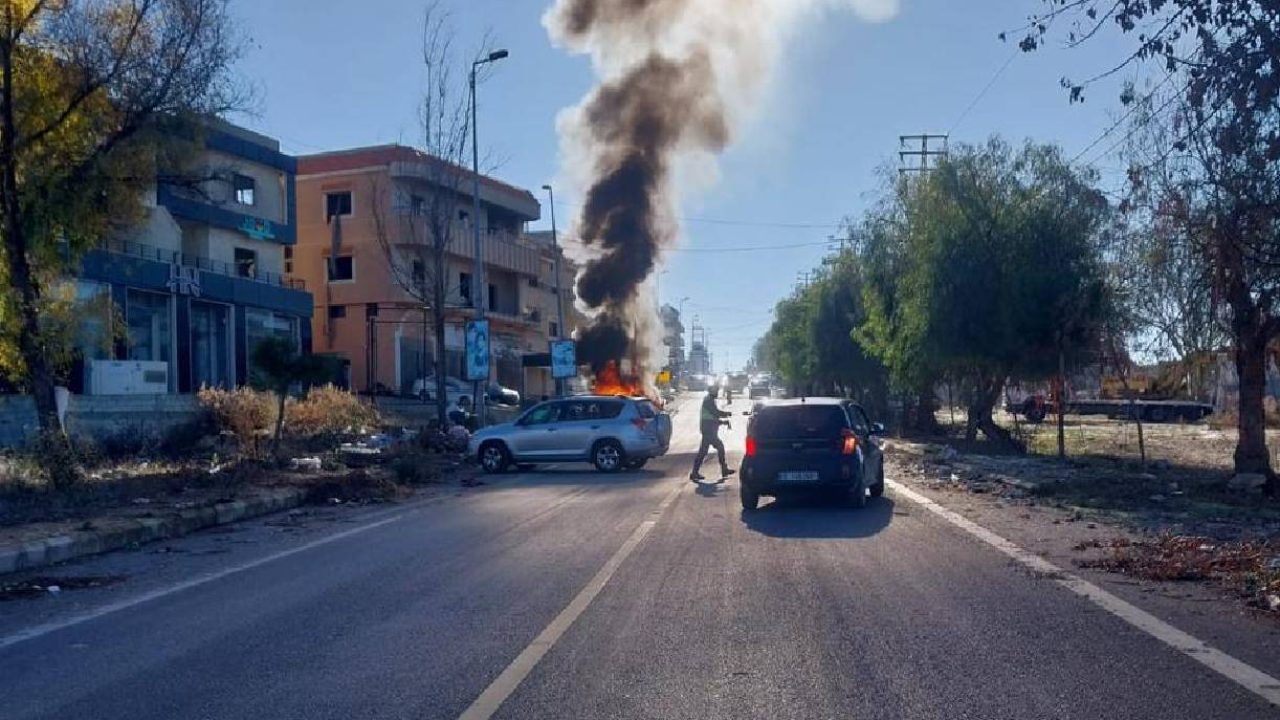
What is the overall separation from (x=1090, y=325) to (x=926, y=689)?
2047 cm

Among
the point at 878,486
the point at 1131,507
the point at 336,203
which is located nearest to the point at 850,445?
the point at 878,486

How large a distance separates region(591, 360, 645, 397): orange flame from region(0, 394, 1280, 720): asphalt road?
33387 millimetres

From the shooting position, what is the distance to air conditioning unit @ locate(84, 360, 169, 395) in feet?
107

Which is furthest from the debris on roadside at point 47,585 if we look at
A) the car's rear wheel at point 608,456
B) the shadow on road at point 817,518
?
the car's rear wheel at point 608,456

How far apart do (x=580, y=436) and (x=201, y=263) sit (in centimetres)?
2155

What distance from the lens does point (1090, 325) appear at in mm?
24969

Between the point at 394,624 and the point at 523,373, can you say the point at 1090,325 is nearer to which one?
the point at 394,624

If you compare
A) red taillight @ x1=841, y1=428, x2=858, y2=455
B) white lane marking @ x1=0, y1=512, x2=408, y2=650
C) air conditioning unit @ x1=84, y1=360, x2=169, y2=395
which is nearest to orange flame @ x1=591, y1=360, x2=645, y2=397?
air conditioning unit @ x1=84, y1=360, x2=169, y2=395

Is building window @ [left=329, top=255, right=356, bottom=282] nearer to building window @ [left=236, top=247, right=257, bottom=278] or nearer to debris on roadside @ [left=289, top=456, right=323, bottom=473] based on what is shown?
building window @ [left=236, top=247, right=257, bottom=278]

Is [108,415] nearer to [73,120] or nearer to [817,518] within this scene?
[73,120]

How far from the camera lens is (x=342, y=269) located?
181 ft

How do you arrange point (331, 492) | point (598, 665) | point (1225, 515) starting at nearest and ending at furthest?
point (598, 665) < point (1225, 515) < point (331, 492)

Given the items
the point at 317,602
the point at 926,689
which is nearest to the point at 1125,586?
the point at 926,689

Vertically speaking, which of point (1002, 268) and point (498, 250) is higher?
point (498, 250)
